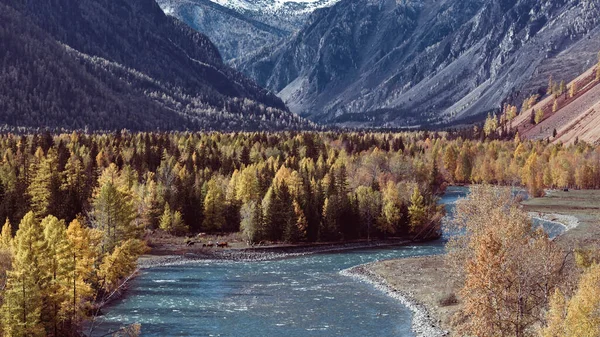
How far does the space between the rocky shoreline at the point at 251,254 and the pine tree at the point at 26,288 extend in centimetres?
4604

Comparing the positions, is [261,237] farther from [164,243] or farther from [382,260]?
[382,260]

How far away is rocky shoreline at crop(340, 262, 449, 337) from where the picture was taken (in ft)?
242

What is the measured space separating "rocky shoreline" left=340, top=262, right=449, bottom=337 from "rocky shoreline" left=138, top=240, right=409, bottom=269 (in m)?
17.6

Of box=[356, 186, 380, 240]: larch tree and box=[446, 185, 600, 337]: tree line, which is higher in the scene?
box=[356, 186, 380, 240]: larch tree

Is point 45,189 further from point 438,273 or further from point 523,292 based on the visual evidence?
point 523,292

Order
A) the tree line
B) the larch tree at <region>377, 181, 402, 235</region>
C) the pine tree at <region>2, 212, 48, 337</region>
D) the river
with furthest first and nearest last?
the larch tree at <region>377, 181, 402, 235</region> < the river < the pine tree at <region>2, 212, 48, 337</region> < the tree line

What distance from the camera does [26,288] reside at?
60.3 meters

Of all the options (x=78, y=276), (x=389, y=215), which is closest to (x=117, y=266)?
(x=78, y=276)

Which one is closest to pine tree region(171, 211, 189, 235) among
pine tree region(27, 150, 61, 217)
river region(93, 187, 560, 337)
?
pine tree region(27, 150, 61, 217)

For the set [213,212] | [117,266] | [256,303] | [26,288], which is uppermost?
[213,212]

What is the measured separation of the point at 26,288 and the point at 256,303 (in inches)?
1243

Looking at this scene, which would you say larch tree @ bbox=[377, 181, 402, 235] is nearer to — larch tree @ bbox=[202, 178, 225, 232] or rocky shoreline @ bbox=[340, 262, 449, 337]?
rocky shoreline @ bbox=[340, 262, 449, 337]

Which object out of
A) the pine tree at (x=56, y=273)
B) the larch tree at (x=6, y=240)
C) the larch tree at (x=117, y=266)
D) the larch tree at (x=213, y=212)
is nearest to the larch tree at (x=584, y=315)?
the pine tree at (x=56, y=273)

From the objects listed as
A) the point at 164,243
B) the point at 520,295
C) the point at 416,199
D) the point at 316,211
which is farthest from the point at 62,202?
the point at 520,295
